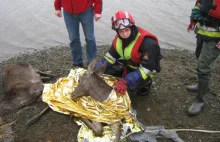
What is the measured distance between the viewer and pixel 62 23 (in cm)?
1021

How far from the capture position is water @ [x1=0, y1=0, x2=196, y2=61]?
8.99m

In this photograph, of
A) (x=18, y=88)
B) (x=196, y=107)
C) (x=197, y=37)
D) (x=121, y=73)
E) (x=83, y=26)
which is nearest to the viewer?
(x=197, y=37)

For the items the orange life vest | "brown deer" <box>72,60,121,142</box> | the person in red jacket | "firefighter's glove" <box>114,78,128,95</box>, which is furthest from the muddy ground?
the orange life vest

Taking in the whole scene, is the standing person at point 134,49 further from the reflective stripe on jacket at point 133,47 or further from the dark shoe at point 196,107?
the dark shoe at point 196,107

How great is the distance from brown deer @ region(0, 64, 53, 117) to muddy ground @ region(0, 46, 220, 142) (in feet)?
0.59

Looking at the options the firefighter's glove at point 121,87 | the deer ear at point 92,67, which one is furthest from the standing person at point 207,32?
the deer ear at point 92,67

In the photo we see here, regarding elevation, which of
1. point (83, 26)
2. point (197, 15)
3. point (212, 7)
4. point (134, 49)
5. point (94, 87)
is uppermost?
point (212, 7)

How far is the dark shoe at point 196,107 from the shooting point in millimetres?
4687

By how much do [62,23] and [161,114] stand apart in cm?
660

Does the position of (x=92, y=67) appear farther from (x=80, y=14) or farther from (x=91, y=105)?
(x=80, y=14)

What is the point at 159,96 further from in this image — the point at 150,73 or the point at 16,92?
the point at 16,92

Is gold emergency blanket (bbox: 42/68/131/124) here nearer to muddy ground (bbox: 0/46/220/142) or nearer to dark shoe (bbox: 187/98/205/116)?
muddy ground (bbox: 0/46/220/142)

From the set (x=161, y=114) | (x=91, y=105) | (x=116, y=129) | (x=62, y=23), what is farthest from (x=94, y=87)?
(x=62, y=23)

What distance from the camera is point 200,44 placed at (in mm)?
4664
